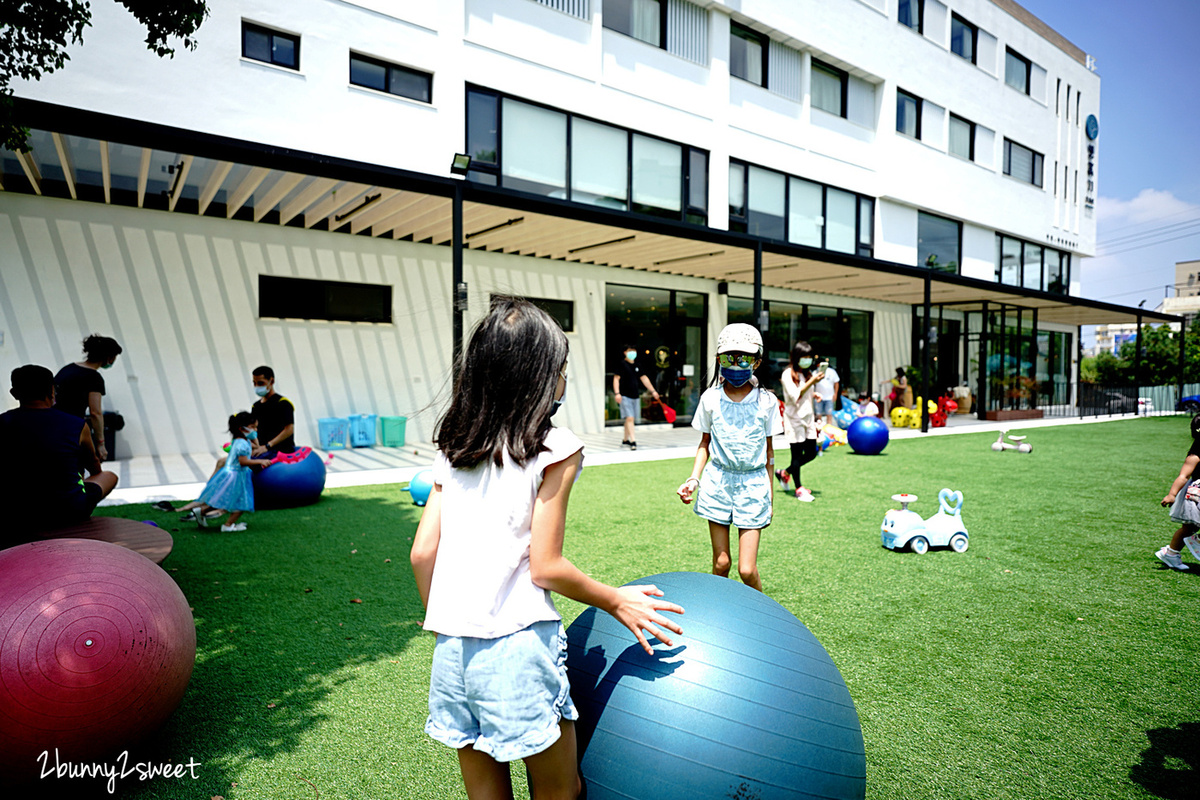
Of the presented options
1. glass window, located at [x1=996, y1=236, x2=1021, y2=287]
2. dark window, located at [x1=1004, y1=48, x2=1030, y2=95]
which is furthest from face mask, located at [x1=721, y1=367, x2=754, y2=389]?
dark window, located at [x1=1004, y1=48, x2=1030, y2=95]

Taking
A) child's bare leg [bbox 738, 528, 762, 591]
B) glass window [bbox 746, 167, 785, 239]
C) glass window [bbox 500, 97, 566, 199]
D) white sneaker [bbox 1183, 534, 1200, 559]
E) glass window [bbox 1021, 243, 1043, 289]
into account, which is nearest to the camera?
child's bare leg [bbox 738, 528, 762, 591]

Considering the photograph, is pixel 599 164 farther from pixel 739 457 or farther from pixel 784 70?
pixel 739 457

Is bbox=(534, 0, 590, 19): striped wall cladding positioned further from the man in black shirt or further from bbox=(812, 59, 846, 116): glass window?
the man in black shirt

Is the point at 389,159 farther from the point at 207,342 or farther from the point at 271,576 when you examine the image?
the point at 271,576

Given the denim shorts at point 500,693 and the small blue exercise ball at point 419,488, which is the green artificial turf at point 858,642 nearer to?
the small blue exercise ball at point 419,488

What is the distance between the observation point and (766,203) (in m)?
17.9

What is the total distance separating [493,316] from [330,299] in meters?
12.4

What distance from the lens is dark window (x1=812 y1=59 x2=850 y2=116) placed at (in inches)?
746

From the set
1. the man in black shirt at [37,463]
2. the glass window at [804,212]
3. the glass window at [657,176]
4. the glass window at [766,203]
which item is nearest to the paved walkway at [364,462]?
the man in black shirt at [37,463]

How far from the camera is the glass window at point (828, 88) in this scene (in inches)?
746

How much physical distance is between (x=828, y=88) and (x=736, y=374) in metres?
18.7

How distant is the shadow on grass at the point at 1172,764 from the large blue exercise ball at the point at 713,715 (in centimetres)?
163

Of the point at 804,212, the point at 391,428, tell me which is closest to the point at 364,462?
the point at 391,428

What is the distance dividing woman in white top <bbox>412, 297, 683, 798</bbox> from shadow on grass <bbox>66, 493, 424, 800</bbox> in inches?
61.3
